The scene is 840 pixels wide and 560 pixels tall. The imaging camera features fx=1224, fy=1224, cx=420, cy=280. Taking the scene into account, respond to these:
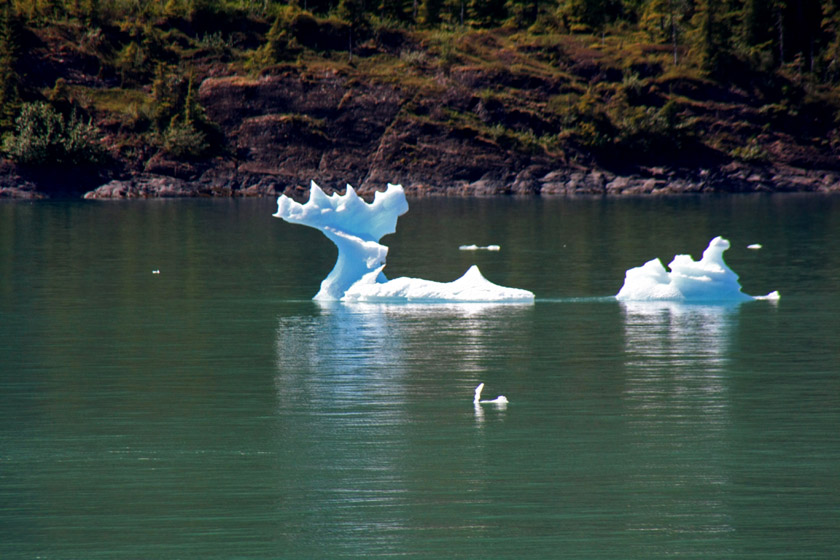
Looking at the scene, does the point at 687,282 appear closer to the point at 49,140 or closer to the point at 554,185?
the point at 554,185

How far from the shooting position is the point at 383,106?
10756cm

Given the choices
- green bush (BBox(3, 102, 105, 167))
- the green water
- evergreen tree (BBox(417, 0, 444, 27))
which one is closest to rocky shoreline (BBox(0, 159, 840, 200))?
green bush (BBox(3, 102, 105, 167))

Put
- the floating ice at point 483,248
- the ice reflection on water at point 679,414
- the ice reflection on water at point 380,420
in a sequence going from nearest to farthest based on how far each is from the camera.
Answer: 1. the ice reflection on water at point 380,420
2. the ice reflection on water at point 679,414
3. the floating ice at point 483,248

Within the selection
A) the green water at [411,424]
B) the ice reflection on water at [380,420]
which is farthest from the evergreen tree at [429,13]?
the ice reflection on water at [380,420]

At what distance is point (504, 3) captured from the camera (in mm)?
125438

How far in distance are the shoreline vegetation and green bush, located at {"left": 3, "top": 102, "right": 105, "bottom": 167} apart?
0.51 feet

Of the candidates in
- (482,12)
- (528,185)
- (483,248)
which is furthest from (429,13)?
(483,248)

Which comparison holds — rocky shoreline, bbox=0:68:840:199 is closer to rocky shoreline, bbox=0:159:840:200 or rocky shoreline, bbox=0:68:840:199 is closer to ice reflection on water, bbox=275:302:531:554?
rocky shoreline, bbox=0:159:840:200

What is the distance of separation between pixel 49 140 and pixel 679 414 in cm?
8582

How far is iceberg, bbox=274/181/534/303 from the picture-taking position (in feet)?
111

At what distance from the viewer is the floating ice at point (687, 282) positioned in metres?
33.1

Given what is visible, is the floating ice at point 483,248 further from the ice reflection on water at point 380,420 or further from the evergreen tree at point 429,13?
the evergreen tree at point 429,13

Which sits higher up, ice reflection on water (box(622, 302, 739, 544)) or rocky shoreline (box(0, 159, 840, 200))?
rocky shoreline (box(0, 159, 840, 200))

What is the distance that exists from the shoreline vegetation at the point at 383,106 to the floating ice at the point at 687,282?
66447 mm
